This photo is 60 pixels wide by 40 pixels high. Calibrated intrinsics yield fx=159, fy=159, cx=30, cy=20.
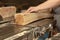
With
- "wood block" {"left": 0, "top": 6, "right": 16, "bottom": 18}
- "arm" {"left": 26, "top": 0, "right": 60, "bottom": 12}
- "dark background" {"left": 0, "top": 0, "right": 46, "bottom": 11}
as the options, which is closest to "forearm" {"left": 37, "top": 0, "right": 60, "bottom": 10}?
"arm" {"left": 26, "top": 0, "right": 60, "bottom": 12}

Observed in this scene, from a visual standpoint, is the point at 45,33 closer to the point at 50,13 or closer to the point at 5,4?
the point at 50,13

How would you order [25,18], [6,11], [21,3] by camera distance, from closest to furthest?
[25,18], [6,11], [21,3]

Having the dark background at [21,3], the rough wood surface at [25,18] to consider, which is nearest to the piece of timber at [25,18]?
the rough wood surface at [25,18]

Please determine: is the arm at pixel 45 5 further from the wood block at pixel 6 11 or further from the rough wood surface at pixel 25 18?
the wood block at pixel 6 11

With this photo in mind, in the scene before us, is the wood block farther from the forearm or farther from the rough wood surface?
the forearm

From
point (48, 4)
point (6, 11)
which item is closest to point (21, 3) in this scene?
point (6, 11)

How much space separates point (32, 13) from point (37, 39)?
0.88 feet

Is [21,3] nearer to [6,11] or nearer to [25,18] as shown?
[6,11]

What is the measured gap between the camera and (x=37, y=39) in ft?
3.60

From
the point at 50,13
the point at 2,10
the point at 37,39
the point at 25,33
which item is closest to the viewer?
the point at 25,33

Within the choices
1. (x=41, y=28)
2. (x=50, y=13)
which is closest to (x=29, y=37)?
(x=41, y=28)

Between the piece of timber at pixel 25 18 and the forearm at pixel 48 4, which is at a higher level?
the forearm at pixel 48 4

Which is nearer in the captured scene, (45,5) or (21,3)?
(45,5)

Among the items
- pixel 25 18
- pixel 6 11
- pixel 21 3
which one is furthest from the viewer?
pixel 21 3
